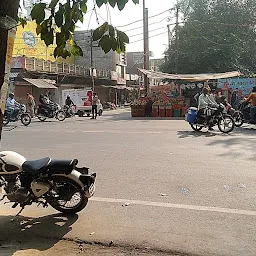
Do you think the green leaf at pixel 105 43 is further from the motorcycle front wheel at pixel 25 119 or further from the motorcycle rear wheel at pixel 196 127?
the motorcycle front wheel at pixel 25 119

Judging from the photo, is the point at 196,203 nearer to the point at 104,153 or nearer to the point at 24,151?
the point at 104,153

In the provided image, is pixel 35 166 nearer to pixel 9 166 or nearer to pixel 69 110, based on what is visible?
pixel 9 166

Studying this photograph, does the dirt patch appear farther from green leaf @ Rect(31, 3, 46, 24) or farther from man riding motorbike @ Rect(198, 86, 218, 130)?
man riding motorbike @ Rect(198, 86, 218, 130)

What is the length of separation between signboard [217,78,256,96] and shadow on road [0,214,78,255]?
63.0ft

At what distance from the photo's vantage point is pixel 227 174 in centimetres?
644

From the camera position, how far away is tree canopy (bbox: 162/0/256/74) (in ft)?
92.3

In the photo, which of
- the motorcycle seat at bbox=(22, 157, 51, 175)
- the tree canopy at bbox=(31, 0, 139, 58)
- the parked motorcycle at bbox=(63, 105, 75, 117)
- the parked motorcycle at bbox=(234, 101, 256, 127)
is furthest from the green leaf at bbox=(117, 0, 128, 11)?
the parked motorcycle at bbox=(63, 105, 75, 117)

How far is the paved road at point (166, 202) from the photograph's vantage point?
12.7ft

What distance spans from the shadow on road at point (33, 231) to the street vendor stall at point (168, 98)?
1716 centimetres

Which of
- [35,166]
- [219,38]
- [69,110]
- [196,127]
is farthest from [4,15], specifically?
[219,38]

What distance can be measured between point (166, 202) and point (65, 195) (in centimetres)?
140

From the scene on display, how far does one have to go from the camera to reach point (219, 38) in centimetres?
2819

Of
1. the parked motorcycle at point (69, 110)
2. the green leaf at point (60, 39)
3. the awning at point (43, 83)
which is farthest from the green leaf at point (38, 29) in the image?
the awning at point (43, 83)

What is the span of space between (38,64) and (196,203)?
2774 centimetres
